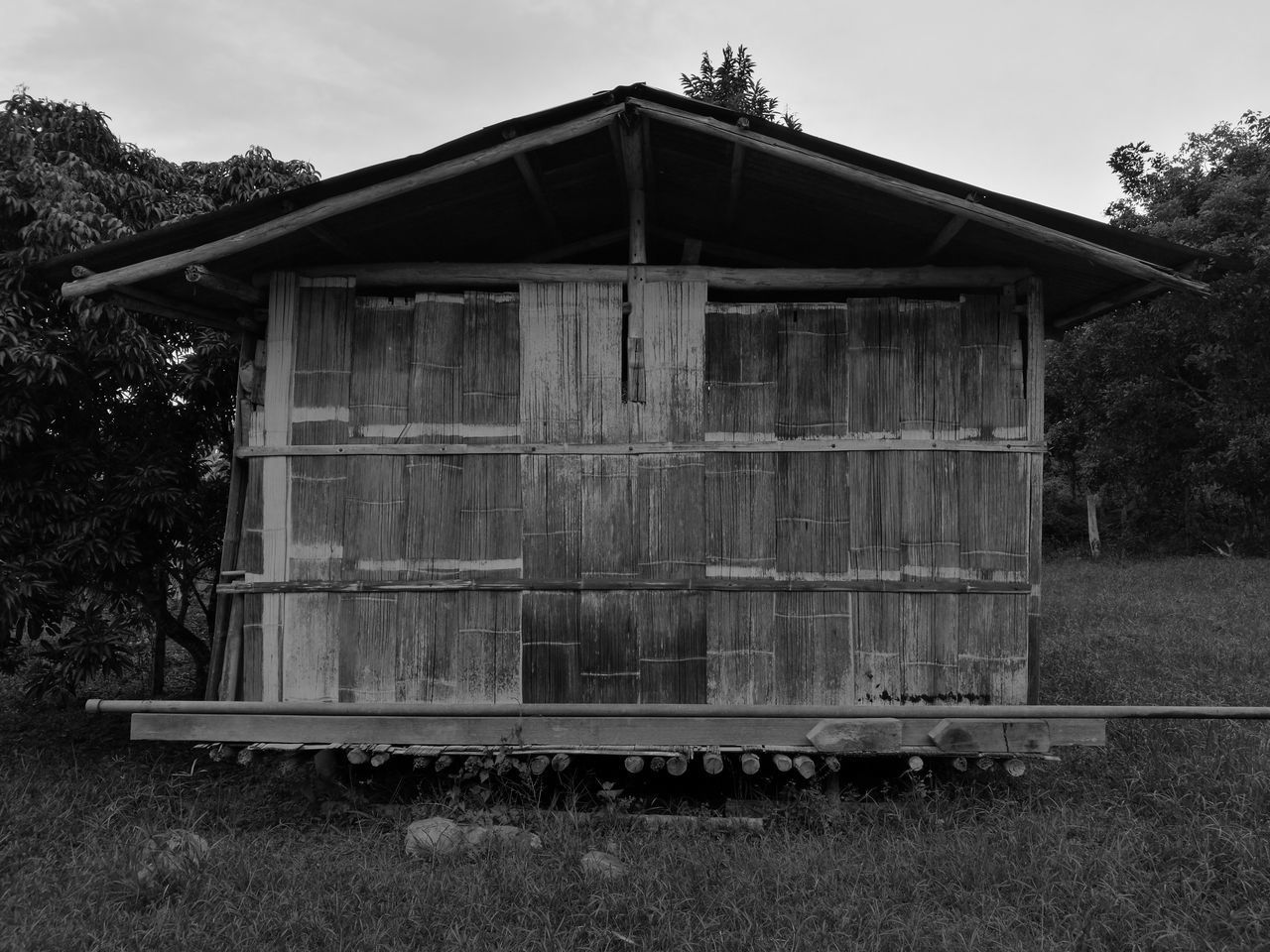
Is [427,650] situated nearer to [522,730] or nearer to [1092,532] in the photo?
[522,730]

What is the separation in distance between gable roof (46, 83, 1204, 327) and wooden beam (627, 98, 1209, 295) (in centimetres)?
1

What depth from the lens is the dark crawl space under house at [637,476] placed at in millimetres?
5621

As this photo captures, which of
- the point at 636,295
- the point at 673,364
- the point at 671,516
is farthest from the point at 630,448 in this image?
the point at 636,295

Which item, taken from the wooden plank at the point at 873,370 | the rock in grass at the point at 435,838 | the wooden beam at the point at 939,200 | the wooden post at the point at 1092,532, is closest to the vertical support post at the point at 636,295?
the wooden beam at the point at 939,200

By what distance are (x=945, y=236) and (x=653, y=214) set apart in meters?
2.20

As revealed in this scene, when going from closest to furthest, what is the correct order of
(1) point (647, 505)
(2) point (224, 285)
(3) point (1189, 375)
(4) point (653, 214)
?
(2) point (224, 285) → (1) point (647, 505) → (4) point (653, 214) → (3) point (1189, 375)

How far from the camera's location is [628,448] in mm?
5684

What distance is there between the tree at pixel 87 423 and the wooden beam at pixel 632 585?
167cm

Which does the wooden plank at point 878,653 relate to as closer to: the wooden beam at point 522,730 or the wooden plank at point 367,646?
the wooden beam at point 522,730

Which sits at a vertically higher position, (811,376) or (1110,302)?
(1110,302)

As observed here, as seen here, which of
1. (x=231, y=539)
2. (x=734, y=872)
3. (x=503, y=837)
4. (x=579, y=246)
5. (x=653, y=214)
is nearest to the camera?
(x=734, y=872)

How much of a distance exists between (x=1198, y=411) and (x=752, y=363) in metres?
18.8

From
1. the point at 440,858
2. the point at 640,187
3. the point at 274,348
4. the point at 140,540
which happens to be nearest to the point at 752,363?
the point at 640,187

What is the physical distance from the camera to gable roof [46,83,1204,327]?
4984mm
